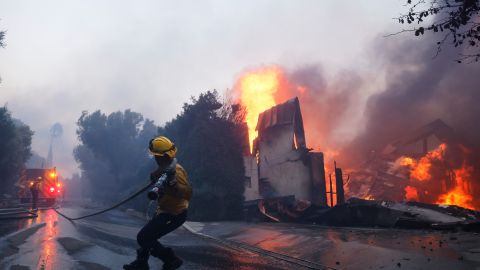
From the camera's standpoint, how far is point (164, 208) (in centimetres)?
485

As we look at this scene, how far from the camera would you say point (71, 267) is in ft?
19.5

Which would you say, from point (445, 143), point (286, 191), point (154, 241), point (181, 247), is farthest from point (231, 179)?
point (445, 143)

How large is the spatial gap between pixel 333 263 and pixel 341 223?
724 cm

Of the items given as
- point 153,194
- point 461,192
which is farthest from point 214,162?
point 461,192

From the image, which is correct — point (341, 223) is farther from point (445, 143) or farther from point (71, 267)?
point (445, 143)

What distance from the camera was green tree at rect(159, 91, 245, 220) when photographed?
19156mm

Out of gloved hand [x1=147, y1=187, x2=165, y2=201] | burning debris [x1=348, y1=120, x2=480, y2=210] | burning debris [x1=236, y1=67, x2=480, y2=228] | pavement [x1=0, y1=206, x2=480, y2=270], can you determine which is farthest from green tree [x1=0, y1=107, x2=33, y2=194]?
gloved hand [x1=147, y1=187, x2=165, y2=201]

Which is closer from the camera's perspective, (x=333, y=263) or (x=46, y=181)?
(x=333, y=263)

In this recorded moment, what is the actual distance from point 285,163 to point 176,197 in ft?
63.5

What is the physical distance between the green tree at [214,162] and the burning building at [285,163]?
4.87 ft

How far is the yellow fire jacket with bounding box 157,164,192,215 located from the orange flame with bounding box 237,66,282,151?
1950 centimetres

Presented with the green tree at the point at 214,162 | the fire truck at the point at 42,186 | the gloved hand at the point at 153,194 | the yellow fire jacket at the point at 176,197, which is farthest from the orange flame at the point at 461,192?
the fire truck at the point at 42,186

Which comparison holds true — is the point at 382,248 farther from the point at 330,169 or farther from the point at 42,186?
the point at 42,186

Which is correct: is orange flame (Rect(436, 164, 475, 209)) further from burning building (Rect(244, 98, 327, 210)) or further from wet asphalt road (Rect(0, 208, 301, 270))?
wet asphalt road (Rect(0, 208, 301, 270))
